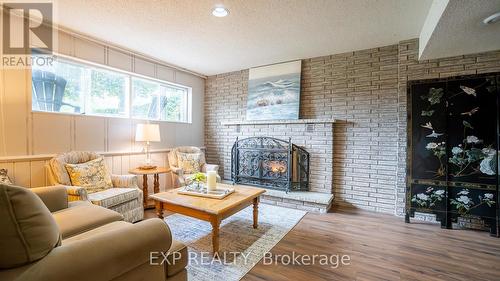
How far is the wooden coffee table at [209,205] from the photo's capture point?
2.09 m

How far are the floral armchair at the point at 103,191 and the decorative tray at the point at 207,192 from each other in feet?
2.13

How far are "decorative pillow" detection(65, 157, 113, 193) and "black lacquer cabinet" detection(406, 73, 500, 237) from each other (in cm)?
392

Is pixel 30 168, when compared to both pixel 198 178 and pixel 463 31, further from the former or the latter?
pixel 463 31

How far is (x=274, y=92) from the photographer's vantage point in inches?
165

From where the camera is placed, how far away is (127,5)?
2369mm

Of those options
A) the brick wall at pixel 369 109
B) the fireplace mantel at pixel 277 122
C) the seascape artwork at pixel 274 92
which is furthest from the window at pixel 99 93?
the brick wall at pixel 369 109

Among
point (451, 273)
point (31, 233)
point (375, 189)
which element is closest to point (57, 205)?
point (31, 233)

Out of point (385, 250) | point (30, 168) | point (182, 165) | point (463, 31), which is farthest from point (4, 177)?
point (463, 31)

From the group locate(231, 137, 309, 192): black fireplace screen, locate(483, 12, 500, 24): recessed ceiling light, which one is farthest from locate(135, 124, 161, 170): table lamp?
locate(483, 12, 500, 24): recessed ceiling light

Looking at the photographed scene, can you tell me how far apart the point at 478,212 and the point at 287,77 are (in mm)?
3148

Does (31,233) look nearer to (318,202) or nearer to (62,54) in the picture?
(62,54)

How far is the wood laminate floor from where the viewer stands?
1.89 m

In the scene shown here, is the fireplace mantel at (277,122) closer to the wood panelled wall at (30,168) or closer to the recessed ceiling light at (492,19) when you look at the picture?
the recessed ceiling light at (492,19)

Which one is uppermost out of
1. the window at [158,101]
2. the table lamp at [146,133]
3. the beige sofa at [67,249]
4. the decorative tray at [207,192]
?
the window at [158,101]
